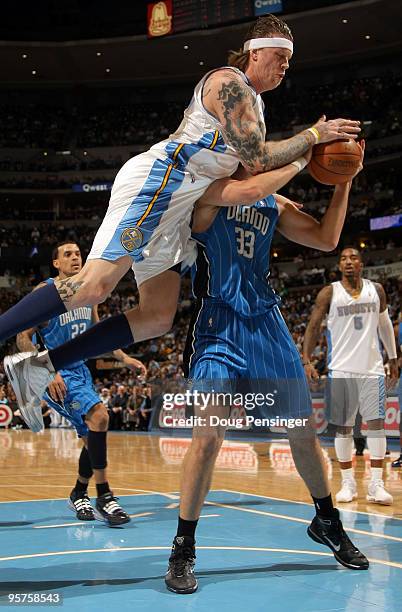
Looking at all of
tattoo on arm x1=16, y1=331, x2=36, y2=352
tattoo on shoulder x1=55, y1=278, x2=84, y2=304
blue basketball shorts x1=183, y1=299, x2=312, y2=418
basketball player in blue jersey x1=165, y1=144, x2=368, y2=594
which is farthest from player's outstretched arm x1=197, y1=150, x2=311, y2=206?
tattoo on arm x1=16, y1=331, x2=36, y2=352

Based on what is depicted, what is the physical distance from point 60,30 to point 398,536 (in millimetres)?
32825

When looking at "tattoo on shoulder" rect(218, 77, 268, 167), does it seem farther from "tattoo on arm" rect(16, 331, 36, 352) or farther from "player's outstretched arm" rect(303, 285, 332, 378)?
"player's outstretched arm" rect(303, 285, 332, 378)

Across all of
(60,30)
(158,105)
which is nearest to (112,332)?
(60,30)

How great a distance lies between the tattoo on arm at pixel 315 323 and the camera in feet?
22.2

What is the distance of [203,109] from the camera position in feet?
12.2

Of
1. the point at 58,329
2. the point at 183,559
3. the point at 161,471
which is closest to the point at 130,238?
the point at 183,559

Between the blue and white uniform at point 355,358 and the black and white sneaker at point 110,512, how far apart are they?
2.40 metres

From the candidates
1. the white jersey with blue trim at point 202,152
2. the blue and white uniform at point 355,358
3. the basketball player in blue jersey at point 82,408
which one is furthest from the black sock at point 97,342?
the blue and white uniform at point 355,358

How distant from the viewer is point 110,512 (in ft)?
16.9

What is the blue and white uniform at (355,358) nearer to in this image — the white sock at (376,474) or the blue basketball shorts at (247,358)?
the white sock at (376,474)

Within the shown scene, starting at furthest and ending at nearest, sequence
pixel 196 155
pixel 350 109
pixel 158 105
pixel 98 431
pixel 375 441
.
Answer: pixel 158 105 → pixel 350 109 → pixel 375 441 → pixel 98 431 → pixel 196 155

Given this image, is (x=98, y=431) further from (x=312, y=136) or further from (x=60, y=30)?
(x=60, y=30)

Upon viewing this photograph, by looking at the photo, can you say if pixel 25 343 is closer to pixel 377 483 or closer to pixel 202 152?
pixel 202 152

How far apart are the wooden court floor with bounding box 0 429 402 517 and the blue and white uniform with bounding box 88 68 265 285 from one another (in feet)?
9.94
